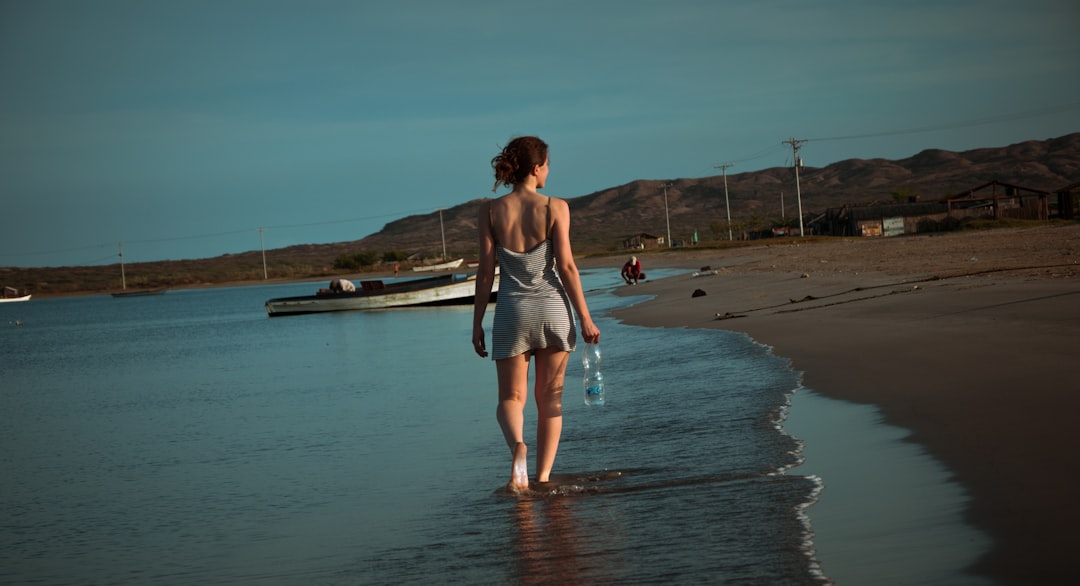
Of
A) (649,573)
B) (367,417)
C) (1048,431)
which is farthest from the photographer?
(367,417)

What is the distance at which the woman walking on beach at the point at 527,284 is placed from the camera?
5551 millimetres

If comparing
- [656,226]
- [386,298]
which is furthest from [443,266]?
[386,298]

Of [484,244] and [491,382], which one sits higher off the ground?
[484,244]

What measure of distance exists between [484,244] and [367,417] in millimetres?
4963

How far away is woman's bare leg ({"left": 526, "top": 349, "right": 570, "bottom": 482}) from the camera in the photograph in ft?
18.5

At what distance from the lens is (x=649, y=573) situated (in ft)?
13.5

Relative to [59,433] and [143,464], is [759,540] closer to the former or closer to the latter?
[143,464]

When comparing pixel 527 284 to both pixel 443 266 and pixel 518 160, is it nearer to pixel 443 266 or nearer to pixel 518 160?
pixel 518 160

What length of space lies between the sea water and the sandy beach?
0.66 meters

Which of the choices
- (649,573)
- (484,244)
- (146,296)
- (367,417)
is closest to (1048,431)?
(649,573)

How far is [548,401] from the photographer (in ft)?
18.9

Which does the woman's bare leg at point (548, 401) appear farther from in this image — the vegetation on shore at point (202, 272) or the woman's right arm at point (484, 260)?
the vegetation on shore at point (202, 272)

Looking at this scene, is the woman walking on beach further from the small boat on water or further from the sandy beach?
the small boat on water

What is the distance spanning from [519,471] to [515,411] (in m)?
0.32
